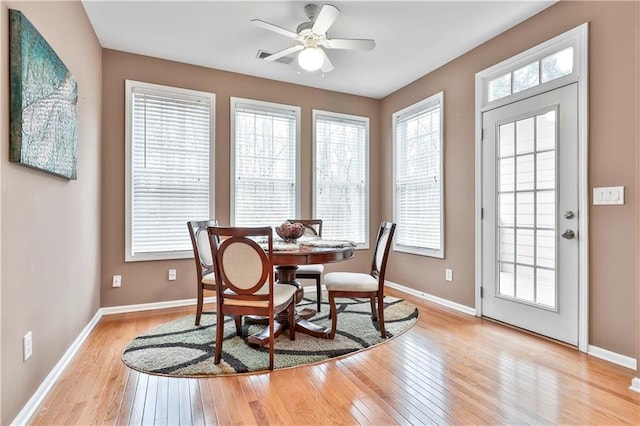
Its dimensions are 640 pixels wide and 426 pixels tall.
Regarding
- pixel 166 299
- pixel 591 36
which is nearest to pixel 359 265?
pixel 166 299

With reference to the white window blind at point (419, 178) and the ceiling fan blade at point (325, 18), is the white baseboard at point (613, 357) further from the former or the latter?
the ceiling fan blade at point (325, 18)

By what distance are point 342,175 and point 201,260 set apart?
2327mm

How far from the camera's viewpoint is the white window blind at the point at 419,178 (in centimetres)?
397

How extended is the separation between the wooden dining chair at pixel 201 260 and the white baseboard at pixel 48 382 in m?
0.88

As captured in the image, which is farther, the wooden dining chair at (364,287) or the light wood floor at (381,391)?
the wooden dining chair at (364,287)

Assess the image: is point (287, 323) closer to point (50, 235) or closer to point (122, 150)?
point (50, 235)

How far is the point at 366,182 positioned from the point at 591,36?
9.41 ft

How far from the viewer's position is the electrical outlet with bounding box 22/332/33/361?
1700 mm

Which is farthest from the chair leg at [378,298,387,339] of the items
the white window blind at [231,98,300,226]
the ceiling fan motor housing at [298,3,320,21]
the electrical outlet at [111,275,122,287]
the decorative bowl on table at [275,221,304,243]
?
the electrical outlet at [111,275,122,287]

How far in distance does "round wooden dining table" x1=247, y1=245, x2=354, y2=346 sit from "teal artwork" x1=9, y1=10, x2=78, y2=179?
1.45 metres

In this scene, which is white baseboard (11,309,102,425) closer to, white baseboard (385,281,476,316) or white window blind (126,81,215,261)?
white window blind (126,81,215,261)

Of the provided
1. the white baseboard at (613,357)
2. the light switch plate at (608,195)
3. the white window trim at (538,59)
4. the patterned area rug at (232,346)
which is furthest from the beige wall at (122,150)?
the white baseboard at (613,357)

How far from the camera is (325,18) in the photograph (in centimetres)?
243

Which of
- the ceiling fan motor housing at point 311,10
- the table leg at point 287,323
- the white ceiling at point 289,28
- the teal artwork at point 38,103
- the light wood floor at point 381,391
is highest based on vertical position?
the white ceiling at point 289,28
